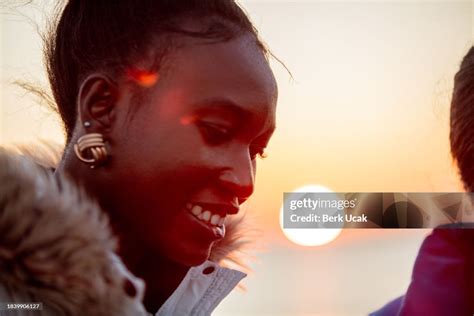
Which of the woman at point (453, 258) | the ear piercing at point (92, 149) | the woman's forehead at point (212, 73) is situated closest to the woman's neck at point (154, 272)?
the ear piercing at point (92, 149)

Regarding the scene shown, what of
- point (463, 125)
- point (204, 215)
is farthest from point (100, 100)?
point (463, 125)

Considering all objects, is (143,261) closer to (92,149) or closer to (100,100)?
(92,149)

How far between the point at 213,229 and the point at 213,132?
0.30m

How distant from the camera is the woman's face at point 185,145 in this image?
1.65 m

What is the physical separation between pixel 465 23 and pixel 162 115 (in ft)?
3.57

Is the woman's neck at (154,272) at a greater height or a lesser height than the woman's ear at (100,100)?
lesser

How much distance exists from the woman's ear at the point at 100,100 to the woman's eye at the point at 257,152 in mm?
436

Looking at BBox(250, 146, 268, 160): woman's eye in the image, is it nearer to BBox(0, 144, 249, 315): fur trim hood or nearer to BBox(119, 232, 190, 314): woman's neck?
BBox(119, 232, 190, 314): woman's neck

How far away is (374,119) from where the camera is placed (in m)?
1.94

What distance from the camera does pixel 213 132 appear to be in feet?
5.50

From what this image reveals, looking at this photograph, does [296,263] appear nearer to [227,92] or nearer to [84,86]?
[227,92]

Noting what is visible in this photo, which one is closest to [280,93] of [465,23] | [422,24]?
[422,24]

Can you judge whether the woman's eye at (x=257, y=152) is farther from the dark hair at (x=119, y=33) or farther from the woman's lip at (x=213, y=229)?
the dark hair at (x=119, y=33)

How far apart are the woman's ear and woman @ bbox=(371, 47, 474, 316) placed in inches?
41.4
